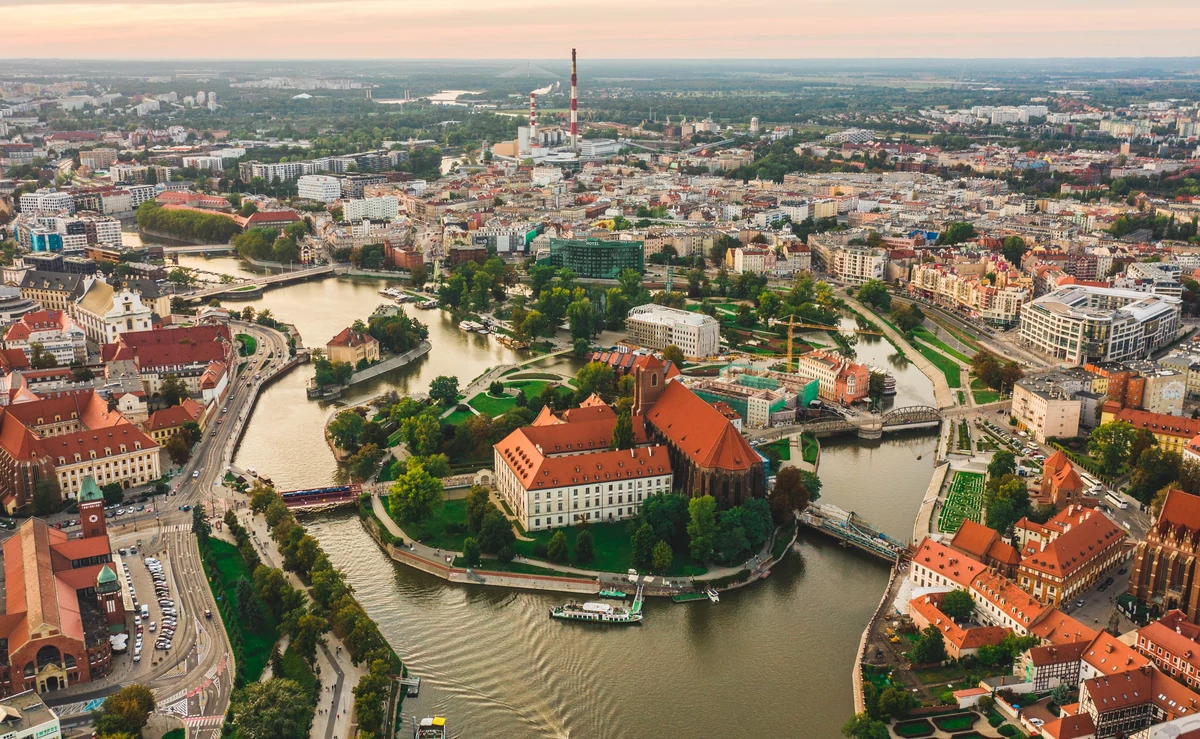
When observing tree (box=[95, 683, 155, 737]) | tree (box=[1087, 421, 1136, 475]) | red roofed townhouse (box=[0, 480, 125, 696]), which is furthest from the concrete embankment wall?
tree (box=[1087, 421, 1136, 475])

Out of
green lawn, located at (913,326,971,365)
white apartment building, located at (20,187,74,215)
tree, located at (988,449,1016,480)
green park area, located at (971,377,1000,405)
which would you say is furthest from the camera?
white apartment building, located at (20,187,74,215)

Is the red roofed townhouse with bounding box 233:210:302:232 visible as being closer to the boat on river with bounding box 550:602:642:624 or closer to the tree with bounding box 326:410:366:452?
the tree with bounding box 326:410:366:452

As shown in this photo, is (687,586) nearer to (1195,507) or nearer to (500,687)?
(500,687)

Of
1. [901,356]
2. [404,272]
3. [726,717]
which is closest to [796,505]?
[726,717]

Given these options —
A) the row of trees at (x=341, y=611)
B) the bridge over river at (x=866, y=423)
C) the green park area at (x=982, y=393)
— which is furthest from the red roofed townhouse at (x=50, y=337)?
the green park area at (x=982, y=393)

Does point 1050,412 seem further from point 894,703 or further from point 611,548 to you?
point 894,703
